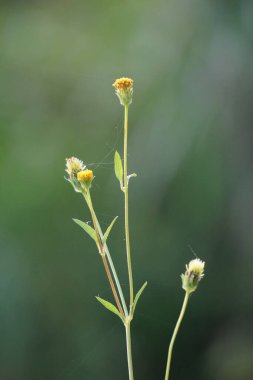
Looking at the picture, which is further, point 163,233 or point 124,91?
point 163,233

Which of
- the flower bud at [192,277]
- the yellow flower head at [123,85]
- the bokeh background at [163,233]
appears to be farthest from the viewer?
the bokeh background at [163,233]

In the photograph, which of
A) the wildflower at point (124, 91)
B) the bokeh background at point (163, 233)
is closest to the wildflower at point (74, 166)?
the wildflower at point (124, 91)

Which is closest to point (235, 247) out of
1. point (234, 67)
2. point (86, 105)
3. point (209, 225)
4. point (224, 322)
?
point (209, 225)

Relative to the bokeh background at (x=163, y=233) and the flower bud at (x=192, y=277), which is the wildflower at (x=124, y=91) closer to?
the flower bud at (x=192, y=277)

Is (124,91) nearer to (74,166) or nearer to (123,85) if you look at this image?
(123,85)

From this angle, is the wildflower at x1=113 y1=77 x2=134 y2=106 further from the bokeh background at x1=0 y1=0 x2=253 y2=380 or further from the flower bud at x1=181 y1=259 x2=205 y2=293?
the bokeh background at x1=0 y1=0 x2=253 y2=380

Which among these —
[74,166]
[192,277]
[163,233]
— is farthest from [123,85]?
[163,233]

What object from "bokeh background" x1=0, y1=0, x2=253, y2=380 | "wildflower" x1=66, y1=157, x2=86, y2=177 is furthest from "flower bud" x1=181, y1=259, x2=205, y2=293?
"bokeh background" x1=0, y1=0, x2=253, y2=380

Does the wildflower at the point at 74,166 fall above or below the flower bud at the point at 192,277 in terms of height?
above

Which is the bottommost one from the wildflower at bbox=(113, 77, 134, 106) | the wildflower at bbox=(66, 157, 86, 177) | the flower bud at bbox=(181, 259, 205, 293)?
the flower bud at bbox=(181, 259, 205, 293)
